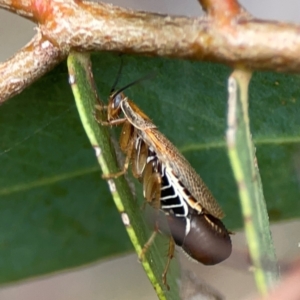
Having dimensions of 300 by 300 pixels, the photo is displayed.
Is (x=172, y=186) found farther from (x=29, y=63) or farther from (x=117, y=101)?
(x=29, y=63)

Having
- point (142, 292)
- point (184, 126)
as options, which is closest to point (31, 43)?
point (184, 126)

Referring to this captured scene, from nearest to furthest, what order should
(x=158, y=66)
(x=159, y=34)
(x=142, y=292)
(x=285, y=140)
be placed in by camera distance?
(x=159, y=34) → (x=158, y=66) → (x=285, y=140) → (x=142, y=292)

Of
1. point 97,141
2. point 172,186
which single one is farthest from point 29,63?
point 172,186

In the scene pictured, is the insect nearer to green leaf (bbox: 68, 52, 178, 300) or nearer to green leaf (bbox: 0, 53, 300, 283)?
green leaf (bbox: 0, 53, 300, 283)

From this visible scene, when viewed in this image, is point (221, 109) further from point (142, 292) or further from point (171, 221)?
point (142, 292)

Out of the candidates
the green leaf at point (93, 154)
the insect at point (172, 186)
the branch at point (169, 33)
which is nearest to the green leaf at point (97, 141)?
the branch at point (169, 33)
